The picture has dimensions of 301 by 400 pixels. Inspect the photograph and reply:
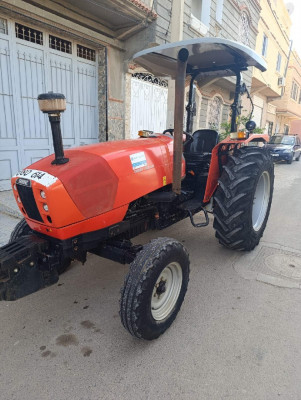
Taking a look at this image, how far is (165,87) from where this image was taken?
9.28 meters

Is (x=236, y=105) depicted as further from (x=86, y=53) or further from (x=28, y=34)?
(x=86, y=53)

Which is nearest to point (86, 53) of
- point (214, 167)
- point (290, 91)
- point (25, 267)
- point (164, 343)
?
point (214, 167)

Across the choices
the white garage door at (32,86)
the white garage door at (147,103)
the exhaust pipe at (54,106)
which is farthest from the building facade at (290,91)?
the exhaust pipe at (54,106)

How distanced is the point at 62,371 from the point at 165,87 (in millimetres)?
8877

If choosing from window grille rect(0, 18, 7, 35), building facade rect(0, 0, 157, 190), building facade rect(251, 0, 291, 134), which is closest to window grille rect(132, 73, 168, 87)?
building facade rect(0, 0, 157, 190)

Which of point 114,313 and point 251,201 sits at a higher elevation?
point 251,201

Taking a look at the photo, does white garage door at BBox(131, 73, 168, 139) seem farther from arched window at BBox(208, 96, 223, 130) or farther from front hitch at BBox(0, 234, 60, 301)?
front hitch at BBox(0, 234, 60, 301)

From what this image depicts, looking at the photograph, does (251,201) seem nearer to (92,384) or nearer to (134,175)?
(134,175)

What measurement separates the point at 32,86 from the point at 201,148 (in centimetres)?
381

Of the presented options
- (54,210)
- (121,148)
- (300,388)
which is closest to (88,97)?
(121,148)

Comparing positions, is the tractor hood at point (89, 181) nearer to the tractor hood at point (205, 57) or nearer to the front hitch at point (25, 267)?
the front hitch at point (25, 267)

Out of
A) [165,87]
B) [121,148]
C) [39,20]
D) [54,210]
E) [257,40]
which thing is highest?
[257,40]

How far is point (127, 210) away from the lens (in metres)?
2.57

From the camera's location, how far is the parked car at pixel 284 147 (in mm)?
14508
